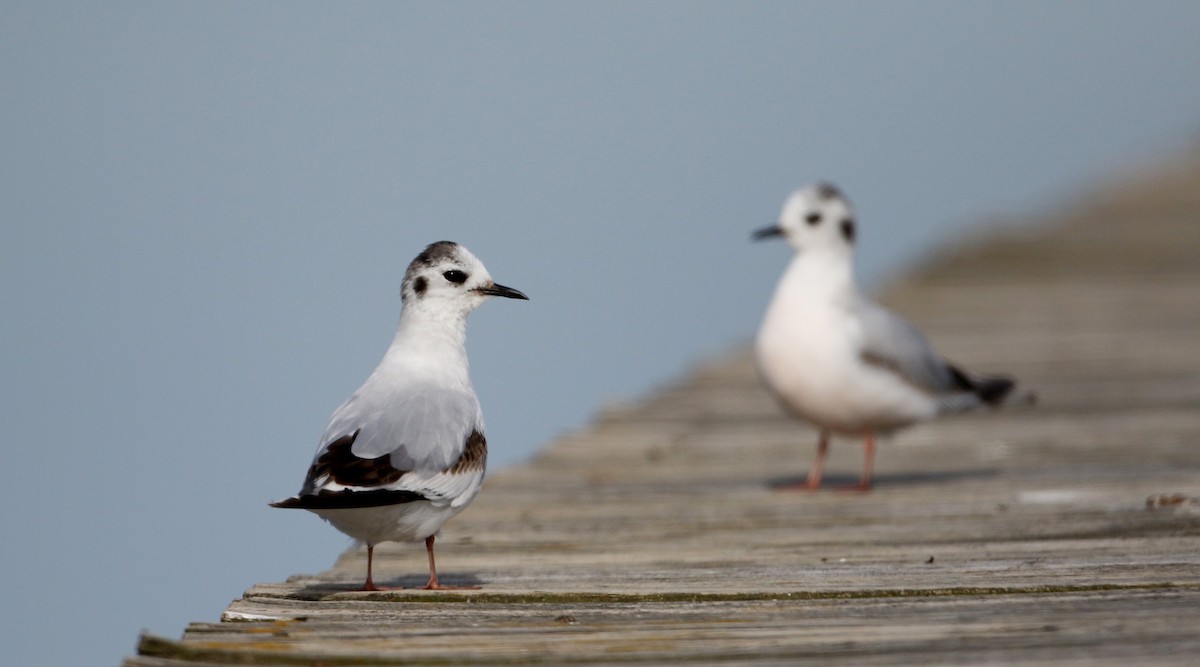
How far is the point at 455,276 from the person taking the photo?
475 cm

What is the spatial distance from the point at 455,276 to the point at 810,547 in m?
1.30

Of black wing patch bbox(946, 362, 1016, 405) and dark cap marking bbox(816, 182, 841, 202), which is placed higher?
dark cap marking bbox(816, 182, 841, 202)

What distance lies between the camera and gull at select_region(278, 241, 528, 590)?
12.5 ft

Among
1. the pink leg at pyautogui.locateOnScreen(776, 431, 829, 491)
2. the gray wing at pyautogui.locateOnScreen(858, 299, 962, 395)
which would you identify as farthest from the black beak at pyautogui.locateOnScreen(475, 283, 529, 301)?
the gray wing at pyautogui.locateOnScreen(858, 299, 962, 395)

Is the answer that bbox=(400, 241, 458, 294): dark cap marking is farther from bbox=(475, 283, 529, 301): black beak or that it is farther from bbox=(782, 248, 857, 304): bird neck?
bbox=(782, 248, 857, 304): bird neck

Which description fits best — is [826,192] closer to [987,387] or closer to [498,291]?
[987,387]

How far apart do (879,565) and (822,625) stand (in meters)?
0.87

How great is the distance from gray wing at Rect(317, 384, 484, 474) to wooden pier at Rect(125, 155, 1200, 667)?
350mm

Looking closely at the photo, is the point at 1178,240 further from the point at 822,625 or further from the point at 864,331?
the point at 822,625

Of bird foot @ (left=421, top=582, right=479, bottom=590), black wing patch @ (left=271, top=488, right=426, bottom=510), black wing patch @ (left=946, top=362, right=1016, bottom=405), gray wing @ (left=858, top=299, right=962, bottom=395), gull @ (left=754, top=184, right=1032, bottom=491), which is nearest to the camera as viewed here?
black wing patch @ (left=271, top=488, right=426, bottom=510)

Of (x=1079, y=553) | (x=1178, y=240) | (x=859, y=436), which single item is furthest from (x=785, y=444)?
(x=1178, y=240)

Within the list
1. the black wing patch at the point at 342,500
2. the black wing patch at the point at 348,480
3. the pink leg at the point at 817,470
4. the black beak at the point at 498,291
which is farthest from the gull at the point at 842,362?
the black wing patch at the point at 342,500

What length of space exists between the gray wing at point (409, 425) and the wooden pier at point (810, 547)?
350 millimetres

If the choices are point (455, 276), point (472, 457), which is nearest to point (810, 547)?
point (472, 457)
